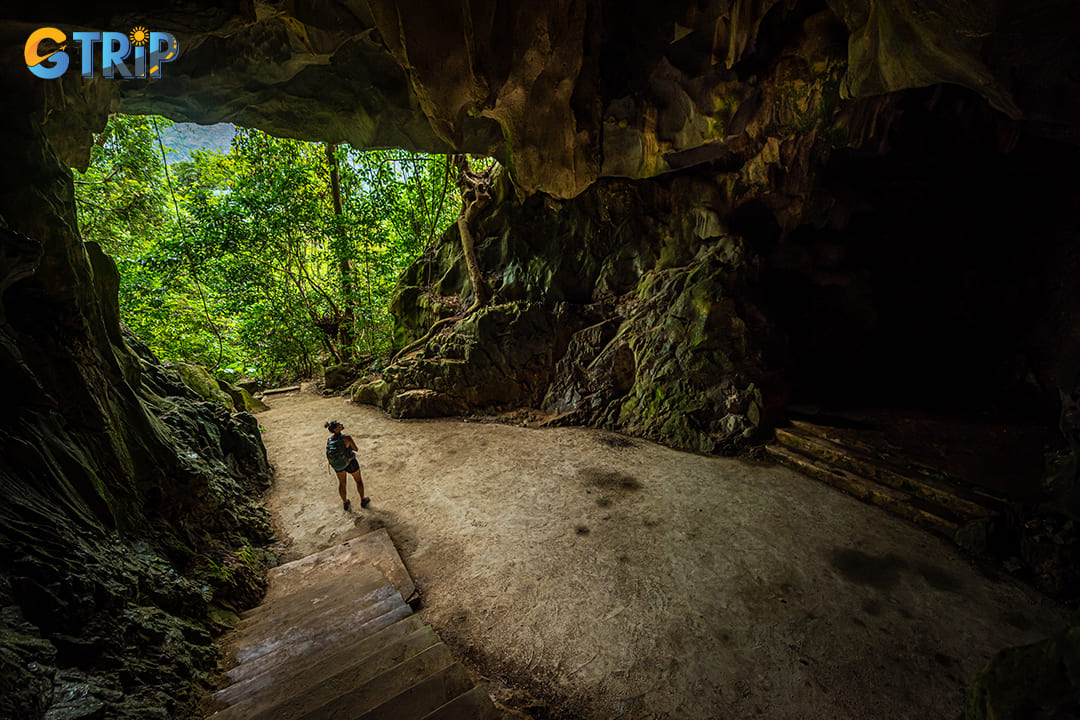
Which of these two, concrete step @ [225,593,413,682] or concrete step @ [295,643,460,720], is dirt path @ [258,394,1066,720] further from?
concrete step @ [295,643,460,720]

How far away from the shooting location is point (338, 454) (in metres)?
5.22

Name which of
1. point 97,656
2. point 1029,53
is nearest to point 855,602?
point 1029,53

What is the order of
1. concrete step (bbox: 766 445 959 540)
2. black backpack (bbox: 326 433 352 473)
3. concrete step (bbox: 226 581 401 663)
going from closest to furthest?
concrete step (bbox: 226 581 401 663)
concrete step (bbox: 766 445 959 540)
black backpack (bbox: 326 433 352 473)

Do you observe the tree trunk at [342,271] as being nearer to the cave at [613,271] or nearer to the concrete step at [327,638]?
the cave at [613,271]

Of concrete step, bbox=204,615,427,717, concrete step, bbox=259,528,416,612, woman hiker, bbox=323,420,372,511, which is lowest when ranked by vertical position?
concrete step, bbox=259,528,416,612

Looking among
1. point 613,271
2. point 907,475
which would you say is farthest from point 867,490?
point 613,271

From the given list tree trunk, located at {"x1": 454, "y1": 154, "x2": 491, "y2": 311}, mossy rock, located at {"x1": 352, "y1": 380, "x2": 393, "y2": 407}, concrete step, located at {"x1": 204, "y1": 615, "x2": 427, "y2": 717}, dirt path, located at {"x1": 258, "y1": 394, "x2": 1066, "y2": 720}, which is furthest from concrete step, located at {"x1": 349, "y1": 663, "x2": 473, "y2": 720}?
tree trunk, located at {"x1": 454, "y1": 154, "x2": 491, "y2": 311}

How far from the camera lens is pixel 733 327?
23.6 feet

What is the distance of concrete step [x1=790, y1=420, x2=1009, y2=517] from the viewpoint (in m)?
4.18

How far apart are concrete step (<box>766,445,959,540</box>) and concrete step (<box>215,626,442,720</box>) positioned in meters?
5.51

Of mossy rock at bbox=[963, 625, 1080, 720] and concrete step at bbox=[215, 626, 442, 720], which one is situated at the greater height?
mossy rock at bbox=[963, 625, 1080, 720]

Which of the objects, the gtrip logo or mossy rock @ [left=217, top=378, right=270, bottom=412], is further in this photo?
mossy rock @ [left=217, top=378, right=270, bottom=412]

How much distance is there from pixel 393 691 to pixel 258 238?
13.3 metres

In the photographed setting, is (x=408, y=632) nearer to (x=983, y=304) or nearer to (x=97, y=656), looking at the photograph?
(x=97, y=656)
